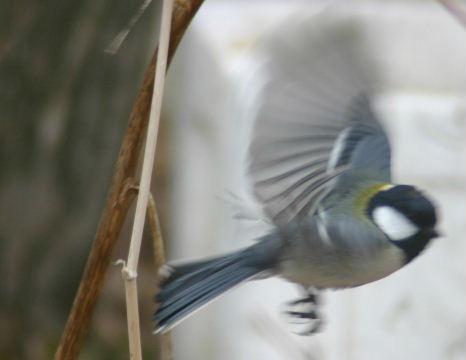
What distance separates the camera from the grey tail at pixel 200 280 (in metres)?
0.90

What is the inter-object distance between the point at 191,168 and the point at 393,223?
1.64m

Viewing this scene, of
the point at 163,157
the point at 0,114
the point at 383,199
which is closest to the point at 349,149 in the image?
the point at 383,199

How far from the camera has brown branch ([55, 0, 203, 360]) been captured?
755 mm

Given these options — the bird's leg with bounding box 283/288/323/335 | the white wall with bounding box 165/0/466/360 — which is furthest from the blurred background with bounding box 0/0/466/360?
the bird's leg with bounding box 283/288/323/335

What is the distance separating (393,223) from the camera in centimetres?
103

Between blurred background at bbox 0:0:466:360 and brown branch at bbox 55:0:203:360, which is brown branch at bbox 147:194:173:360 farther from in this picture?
blurred background at bbox 0:0:466:360

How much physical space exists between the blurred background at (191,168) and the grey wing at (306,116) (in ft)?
3.26

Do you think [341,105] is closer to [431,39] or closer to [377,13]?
[377,13]

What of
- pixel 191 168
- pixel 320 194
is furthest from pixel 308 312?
pixel 191 168

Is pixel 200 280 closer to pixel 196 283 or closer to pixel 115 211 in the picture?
pixel 196 283

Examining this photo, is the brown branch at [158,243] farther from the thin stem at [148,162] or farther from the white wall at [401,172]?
the white wall at [401,172]

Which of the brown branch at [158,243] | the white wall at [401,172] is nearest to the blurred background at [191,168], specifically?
the white wall at [401,172]

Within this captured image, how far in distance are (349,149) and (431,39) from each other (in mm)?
1288

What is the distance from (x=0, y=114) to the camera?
7.83 ft
